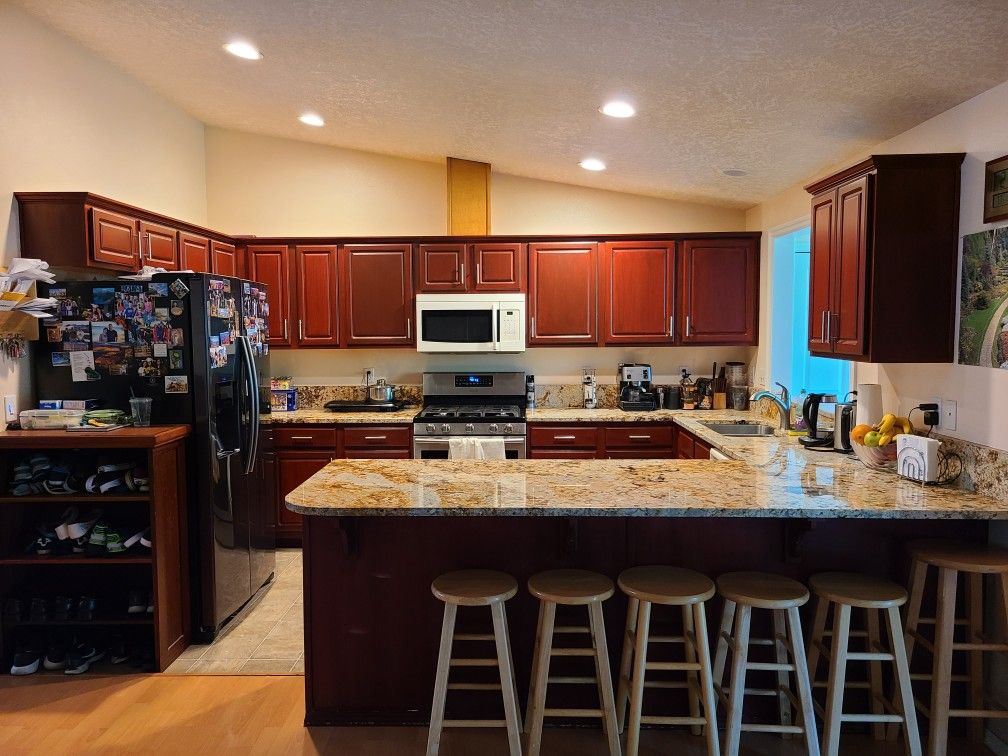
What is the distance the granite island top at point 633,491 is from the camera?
2188 millimetres

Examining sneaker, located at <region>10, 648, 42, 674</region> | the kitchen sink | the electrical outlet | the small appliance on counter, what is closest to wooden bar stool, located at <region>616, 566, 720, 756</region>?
the electrical outlet

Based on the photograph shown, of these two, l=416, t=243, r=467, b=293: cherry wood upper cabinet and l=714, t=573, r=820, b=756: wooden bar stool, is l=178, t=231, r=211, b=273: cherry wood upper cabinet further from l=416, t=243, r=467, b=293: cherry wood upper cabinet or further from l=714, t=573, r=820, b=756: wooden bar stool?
l=714, t=573, r=820, b=756: wooden bar stool

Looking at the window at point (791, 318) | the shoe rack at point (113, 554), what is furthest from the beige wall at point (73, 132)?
the window at point (791, 318)

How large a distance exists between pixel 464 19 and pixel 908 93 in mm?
1648

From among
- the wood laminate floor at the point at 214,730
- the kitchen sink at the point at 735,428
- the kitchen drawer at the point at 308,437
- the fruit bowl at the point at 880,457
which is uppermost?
the fruit bowl at the point at 880,457

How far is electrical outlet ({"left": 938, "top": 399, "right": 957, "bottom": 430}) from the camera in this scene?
260cm

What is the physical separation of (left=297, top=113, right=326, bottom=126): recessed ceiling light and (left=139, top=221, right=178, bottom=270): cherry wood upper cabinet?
1108 millimetres

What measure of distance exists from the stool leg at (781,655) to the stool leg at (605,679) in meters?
0.64

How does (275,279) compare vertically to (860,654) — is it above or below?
above

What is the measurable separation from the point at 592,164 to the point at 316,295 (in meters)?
2.13

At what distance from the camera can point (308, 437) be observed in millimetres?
4664

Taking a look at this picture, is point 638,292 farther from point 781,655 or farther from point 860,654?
point 860,654

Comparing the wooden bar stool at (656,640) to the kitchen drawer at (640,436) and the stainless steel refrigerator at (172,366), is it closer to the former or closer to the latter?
the stainless steel refrigerator at (172,366)

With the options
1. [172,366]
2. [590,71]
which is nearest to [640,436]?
[590,71]
